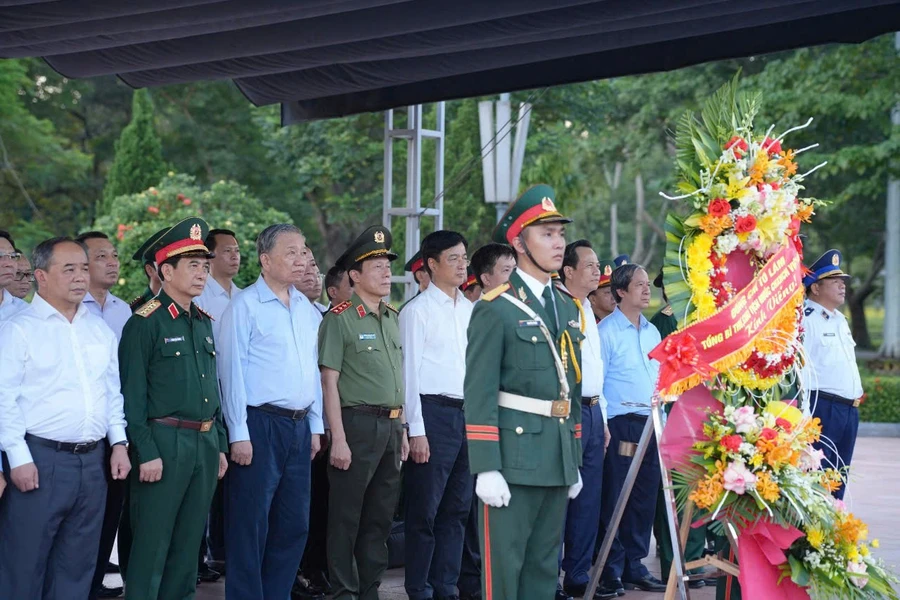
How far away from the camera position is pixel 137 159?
75.6 ft

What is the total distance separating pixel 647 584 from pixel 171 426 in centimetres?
313

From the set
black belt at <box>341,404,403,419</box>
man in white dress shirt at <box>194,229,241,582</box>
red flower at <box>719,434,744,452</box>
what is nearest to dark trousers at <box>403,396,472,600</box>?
black belt at <box>341,404,403,419</box>

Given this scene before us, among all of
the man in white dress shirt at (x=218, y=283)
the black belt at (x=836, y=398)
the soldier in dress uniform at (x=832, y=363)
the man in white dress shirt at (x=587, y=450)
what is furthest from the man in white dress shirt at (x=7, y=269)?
the black belt at (x=836, y=398)

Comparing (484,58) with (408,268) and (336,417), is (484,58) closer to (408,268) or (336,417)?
(408,268)

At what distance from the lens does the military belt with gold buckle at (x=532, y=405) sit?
462cm

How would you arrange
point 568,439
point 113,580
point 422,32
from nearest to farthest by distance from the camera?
point 568,439, point 422,32, point 113,580

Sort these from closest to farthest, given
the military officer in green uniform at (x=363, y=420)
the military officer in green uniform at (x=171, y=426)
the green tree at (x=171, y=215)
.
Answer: the military officer in green uniform at (x=171, y=426) < the military officer in green uniform at (x=363, y=420) < the green tree at (x=171, y=215)

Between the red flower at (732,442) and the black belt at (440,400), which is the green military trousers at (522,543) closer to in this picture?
the red flower at (732,442)

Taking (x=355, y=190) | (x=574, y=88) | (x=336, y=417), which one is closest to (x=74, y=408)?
(x=336, y=417)

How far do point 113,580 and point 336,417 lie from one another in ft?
6.83

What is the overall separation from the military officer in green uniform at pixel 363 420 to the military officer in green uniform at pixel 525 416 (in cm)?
128

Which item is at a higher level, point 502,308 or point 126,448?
point 502,308

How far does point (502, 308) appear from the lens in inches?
184

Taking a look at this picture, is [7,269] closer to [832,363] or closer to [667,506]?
[667,506]
